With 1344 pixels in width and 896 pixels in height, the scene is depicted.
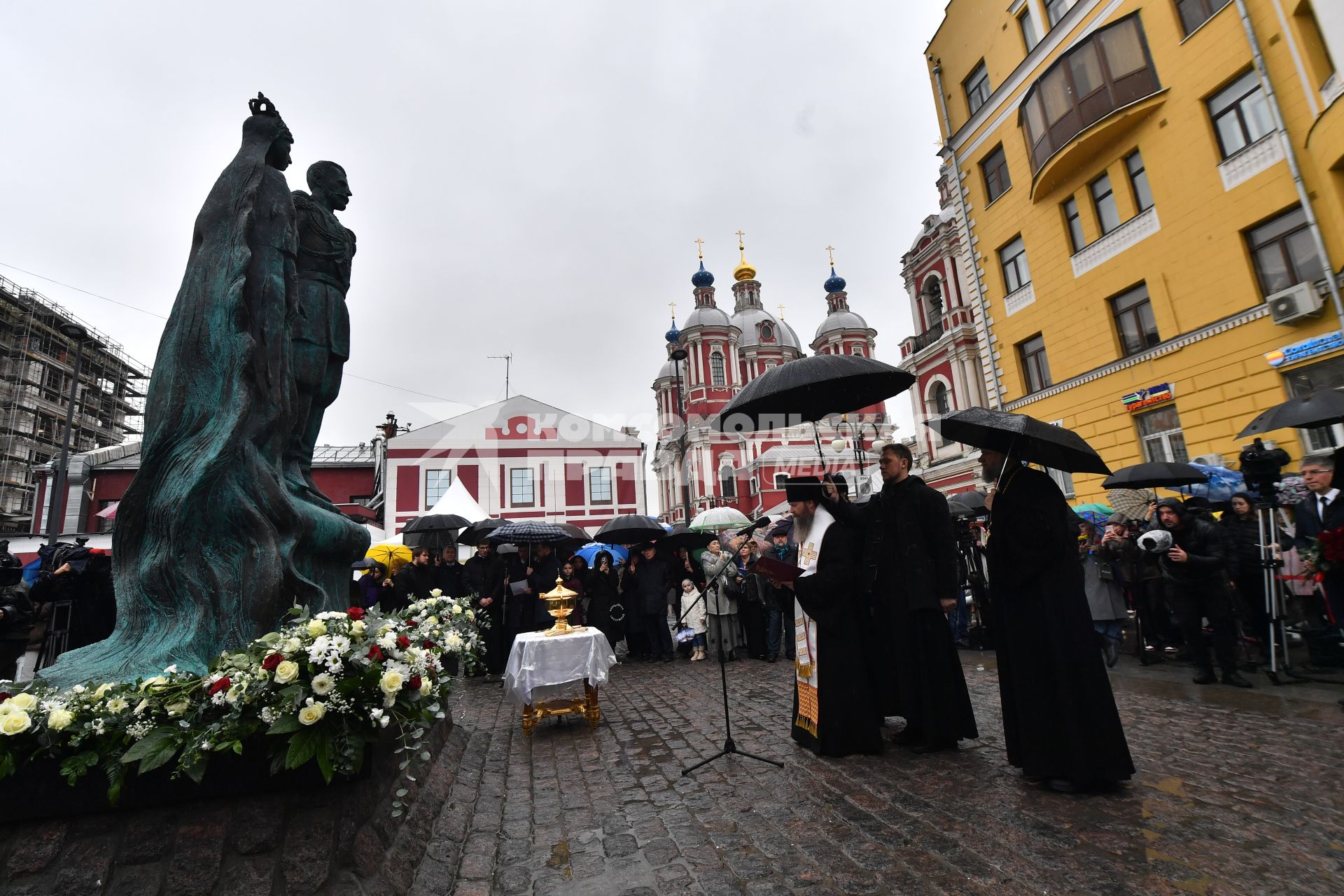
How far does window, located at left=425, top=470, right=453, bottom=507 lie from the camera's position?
31.9 metres

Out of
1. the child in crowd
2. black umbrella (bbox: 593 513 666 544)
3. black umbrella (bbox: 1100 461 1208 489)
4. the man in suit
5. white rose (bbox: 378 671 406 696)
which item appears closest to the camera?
white rose (bbox: 378 671 406 696)

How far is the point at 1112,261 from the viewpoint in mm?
14906

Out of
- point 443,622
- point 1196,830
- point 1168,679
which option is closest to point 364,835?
point 443,622

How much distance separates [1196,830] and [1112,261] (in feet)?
50.7

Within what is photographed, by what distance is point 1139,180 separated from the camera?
14562mm

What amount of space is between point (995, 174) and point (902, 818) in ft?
65.5

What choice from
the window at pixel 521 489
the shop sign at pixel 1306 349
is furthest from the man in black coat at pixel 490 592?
the window at pixel 521 489

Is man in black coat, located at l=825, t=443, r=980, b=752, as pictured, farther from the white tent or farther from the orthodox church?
the orthodox church

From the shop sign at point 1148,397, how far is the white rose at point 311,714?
1610cm

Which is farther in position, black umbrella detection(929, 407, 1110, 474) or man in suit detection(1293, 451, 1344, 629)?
man in suit detection(1293, 451, 1344, 629)

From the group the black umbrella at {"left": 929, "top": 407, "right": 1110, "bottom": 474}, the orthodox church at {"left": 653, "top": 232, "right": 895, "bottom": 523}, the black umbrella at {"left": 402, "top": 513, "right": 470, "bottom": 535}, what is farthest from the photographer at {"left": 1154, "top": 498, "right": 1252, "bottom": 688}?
the orthodox church at {"left": 653, "top": 232, "right": 895, "bottom": 523}

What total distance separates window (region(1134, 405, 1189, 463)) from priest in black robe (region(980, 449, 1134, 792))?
40.3 ft

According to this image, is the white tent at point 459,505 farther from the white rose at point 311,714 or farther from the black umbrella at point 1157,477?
the white rose at point 311,714

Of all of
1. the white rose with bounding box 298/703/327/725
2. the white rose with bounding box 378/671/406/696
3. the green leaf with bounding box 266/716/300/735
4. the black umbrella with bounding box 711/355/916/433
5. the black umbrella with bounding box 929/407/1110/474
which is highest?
the black umbrella with bounding box 711/355/916/433
